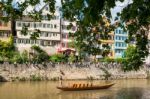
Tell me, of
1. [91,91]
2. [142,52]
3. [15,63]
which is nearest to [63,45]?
[15,63]

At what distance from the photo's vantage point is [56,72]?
55.2 meters

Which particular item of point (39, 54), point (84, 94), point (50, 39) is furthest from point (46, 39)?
point (84, 94)

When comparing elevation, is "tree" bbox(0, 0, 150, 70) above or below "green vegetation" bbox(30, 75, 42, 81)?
above

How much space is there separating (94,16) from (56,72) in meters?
46.1

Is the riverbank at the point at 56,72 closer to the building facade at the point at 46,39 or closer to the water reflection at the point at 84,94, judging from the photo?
the building facade at the point at 46,39

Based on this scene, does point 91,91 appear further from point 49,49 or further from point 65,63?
point 49,49

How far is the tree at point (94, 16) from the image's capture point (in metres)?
9.38

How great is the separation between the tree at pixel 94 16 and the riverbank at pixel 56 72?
3943 centimetres

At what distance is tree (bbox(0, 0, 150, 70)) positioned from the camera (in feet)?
30.8

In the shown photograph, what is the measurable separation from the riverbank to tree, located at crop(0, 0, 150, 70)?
1552 inches

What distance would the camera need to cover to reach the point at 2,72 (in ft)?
173

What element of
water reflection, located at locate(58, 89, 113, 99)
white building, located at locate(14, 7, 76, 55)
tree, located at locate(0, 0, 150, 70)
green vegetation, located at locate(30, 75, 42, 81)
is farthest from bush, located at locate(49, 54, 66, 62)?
tree, located at locate(0, 0, 150, 70)

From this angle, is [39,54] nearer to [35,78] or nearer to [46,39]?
[46,39]

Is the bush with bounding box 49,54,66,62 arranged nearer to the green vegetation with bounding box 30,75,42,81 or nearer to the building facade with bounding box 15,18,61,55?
the building facade with bounding box 15,18,61,55
